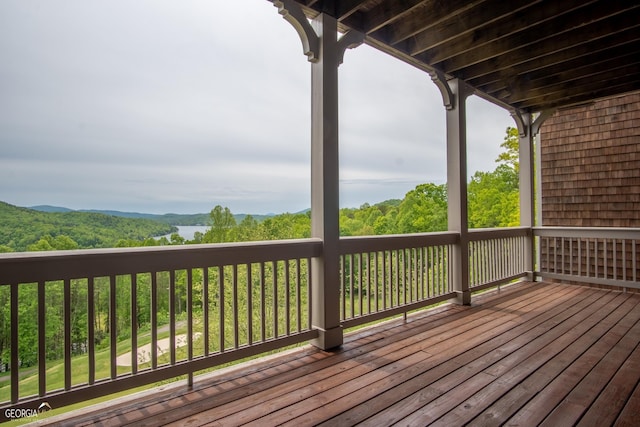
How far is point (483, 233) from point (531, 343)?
1989 millimetres

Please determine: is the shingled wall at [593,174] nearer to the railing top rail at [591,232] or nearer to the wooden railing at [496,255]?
the railing top rail at [591,232]

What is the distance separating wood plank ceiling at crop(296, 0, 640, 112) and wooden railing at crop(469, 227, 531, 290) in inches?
81.1

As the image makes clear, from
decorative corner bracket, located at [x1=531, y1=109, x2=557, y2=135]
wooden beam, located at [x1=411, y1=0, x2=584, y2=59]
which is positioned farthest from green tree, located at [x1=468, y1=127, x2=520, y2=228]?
wooden beam, located at [x1=411, y1=0, x2=584, y2=59]

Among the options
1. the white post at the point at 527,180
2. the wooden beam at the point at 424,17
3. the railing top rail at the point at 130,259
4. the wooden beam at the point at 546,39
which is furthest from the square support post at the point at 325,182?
the white post at the point at 527,180

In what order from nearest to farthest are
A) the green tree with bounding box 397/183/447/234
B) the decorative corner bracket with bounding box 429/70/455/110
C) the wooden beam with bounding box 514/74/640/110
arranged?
1. the decorative corner bracket with bounding box 429/70/455/110
2. the wooden beam with bounding box 514/74/640/110
3. the green tree with bounding box 397/183/447/234

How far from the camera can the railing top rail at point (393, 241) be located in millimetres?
3076

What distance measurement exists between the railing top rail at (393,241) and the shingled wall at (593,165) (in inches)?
124

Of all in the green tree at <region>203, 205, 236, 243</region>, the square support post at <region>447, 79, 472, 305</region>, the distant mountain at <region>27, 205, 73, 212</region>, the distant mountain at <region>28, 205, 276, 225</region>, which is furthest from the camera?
the green tree at <region>203, 205, 236, 243</region>

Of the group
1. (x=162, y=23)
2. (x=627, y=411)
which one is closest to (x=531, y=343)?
(x=627, y=411)

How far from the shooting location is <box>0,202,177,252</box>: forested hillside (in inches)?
119

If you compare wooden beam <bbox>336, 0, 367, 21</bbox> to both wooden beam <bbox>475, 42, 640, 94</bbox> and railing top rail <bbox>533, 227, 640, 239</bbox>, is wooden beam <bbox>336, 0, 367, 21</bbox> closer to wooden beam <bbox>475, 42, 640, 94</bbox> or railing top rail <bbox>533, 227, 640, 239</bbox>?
wooden beam <bbox>475, 42, 640, 94</bbox>

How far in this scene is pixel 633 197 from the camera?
5.29 meters

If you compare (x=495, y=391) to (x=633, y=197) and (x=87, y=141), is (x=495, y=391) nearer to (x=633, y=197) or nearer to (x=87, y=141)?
(x=633, y=197)

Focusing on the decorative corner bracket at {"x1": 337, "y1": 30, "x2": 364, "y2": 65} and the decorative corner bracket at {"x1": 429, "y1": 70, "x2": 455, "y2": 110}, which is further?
the decorative corner bracket at {"x1": 429, "y1": 70, "x2": 455, "y2": 110}
